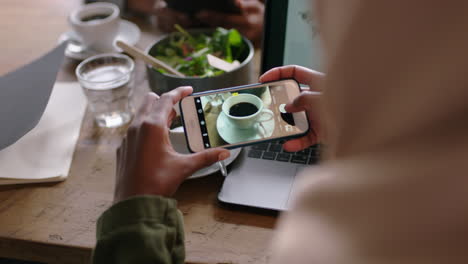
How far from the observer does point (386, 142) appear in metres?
0.29

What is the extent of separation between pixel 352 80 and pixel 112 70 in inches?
26.3

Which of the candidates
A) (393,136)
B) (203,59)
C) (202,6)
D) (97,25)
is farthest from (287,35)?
(393,136)

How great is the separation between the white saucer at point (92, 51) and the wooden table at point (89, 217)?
23cm

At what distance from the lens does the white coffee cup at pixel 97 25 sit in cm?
97

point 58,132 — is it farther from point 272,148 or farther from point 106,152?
point 272,148

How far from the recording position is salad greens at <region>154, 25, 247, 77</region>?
33.9 inches

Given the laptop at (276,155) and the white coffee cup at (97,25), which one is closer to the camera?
the laptop at (276,155)

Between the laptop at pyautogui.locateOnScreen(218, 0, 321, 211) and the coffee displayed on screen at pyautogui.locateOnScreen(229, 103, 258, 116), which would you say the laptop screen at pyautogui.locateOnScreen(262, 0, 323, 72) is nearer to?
the laptop at pyautogui.locateOnScreen(218, 0, 321, 211)

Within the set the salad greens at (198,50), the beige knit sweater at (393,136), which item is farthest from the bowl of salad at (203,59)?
the beige knit sweater at (393,136)

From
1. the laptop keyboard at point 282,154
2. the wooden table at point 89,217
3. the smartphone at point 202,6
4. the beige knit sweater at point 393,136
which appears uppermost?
the beige knit sweater at point 393,136

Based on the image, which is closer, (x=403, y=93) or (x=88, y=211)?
(x=403, y=93)

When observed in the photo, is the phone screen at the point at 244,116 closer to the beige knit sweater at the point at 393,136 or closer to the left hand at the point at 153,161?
the left hand at the point at 153,161

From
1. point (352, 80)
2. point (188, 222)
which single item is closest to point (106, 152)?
point (188, 222)

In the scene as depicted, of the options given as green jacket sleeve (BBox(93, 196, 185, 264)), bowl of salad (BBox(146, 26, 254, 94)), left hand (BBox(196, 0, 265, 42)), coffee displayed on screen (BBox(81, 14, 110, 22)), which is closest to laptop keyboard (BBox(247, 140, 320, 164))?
bowl of salad (BBox(146, 26, 254, 94))
